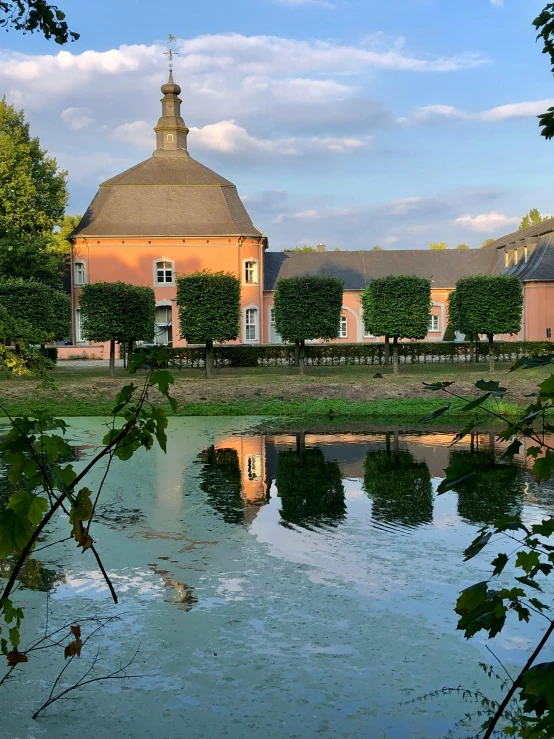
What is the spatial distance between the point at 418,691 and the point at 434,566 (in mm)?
2058

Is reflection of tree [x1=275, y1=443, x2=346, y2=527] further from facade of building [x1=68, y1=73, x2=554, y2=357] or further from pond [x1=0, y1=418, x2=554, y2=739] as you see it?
facade of building [x1=68, y1=73, x2=554, y2=357]

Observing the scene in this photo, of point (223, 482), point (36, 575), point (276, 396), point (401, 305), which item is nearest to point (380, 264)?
point (401, 305)

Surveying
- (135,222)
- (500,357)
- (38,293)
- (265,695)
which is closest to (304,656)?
(265,695)

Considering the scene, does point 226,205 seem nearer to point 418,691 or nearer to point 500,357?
point 500,357

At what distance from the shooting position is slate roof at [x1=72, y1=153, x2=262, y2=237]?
1465 inches

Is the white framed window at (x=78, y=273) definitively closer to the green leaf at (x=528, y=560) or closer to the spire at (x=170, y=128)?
the spire at (x=170, y=128)

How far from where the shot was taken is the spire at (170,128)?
133ft

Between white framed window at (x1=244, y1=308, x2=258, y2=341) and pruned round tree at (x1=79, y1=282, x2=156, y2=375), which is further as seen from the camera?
white framed window at (x1=244, y1=308, x2=258, y2=341)

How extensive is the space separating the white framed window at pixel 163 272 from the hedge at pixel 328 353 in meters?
7.97

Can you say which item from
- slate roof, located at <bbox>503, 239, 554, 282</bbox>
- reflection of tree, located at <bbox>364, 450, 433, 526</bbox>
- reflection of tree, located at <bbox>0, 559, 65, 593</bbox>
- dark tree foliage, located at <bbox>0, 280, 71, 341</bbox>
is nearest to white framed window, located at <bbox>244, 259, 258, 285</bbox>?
slate roof, located at <bbox>503, 239, 554, 282</bbox>

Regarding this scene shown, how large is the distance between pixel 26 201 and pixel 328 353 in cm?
1423

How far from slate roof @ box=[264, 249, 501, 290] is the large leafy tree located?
10860 millimetres

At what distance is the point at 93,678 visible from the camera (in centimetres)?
406

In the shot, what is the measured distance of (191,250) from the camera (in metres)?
37.4
